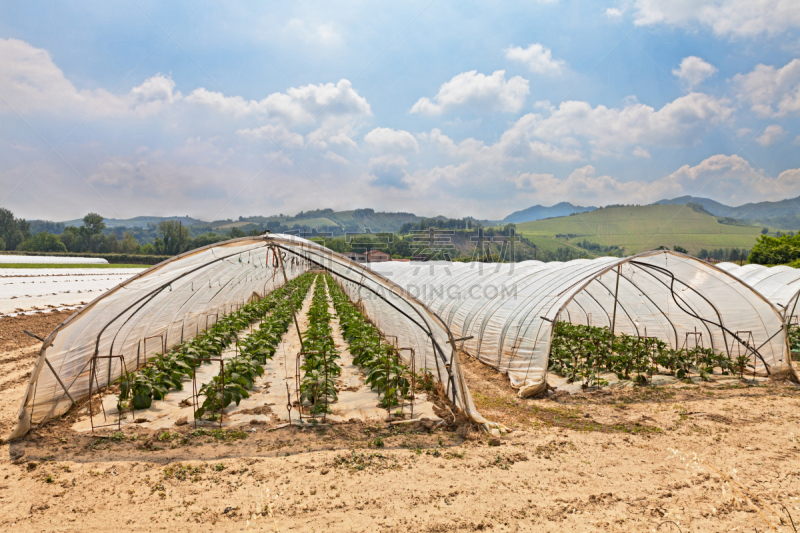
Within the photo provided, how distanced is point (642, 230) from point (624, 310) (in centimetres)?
15754

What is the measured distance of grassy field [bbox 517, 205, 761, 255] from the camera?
419ft

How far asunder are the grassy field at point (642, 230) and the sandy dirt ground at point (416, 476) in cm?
11870

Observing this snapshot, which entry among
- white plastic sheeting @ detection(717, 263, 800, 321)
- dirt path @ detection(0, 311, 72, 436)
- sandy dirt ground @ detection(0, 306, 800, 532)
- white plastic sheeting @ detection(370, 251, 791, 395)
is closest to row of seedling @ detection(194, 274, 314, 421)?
sandy dirt ground @ detection(0, 306, 800, 532)

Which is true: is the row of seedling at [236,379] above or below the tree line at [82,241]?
below

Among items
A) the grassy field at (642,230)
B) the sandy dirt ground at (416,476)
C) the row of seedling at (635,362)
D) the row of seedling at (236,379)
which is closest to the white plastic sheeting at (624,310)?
the row of seedling at (635,362)

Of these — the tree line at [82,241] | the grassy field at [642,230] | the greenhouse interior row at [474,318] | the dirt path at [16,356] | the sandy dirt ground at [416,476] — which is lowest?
the sandy dirt ground at [416,476]

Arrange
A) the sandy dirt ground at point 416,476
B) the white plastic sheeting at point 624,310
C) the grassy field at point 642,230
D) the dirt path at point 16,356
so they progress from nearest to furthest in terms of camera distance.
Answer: the sandy dirt ground at point 416,476 → the dirt path at point 16,356 → the white plastic sheeting at point 624,310 → the grassy field at point 642,230

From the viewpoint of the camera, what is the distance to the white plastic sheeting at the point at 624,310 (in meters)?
10.5

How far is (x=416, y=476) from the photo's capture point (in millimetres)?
5652

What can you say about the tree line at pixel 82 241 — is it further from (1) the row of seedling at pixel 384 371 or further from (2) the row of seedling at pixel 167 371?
(1) the row of seedling at pixel 384 371

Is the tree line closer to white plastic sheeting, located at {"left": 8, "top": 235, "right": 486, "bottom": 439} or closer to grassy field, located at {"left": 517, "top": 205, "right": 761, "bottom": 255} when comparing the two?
white plastic sheeting, located at {"left": 8, "top": 235, "right": 486, "bottom": 439}

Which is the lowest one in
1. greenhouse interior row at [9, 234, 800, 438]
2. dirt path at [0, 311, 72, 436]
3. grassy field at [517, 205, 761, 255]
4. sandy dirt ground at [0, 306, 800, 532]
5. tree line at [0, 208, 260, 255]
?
sandy dirt ground at [0, 306, 800, 532]

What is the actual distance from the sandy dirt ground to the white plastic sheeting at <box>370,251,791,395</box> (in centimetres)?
277

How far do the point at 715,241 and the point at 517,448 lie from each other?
6181 inches
